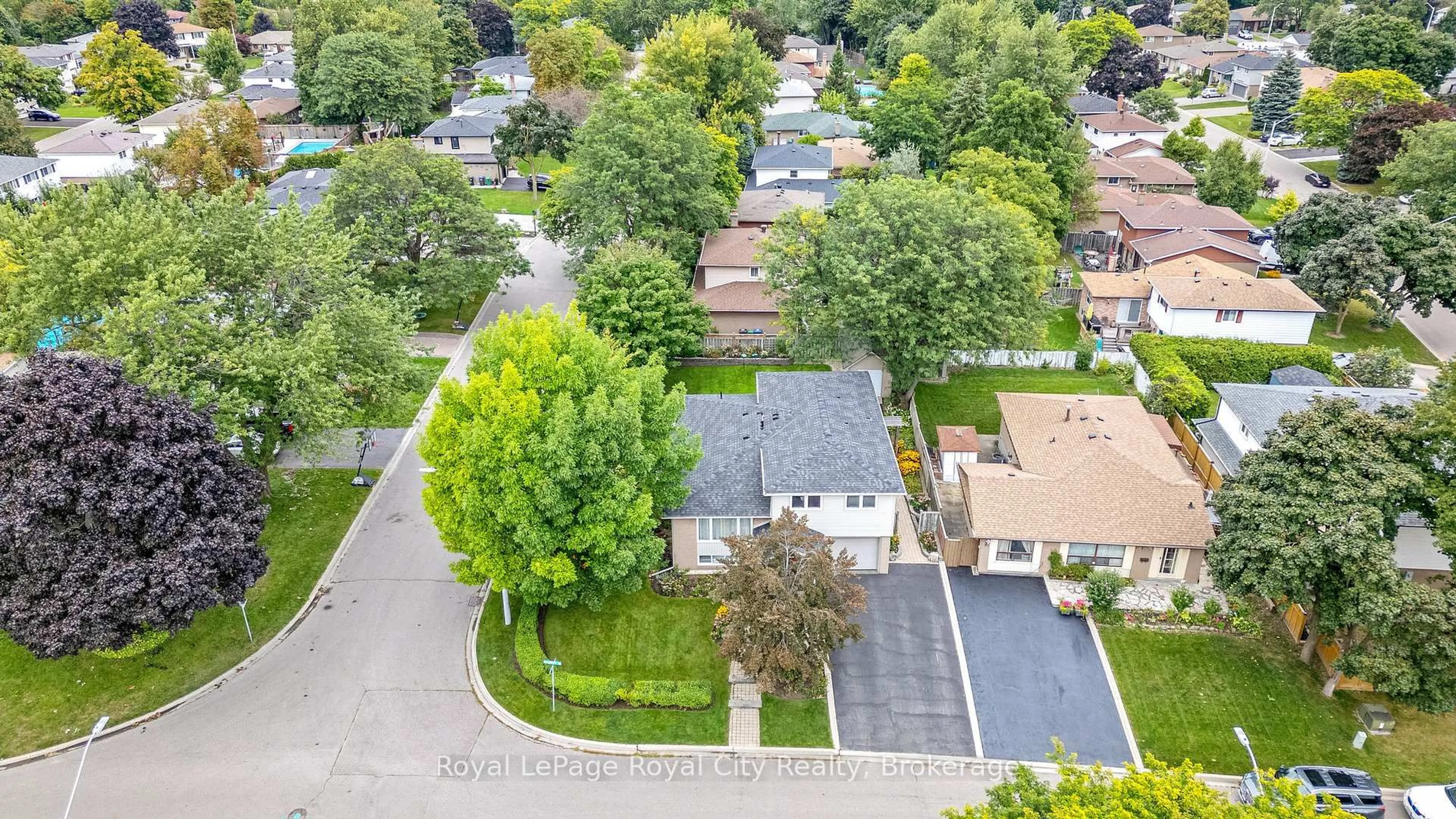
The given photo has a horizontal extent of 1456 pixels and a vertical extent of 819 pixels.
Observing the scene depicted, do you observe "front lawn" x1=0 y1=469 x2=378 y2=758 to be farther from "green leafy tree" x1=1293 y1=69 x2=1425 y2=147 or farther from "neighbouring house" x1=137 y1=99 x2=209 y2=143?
"green leafy tree" x1=1293 y1=69 x2=1425 y2=147

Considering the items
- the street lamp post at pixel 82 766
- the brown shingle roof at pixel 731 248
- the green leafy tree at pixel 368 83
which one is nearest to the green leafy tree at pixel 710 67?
the brown shingle roof at pixel 731 248

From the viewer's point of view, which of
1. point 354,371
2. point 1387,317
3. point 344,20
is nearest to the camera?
point 354,371

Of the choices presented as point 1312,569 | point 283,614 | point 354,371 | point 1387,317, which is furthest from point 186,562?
point 1387,317

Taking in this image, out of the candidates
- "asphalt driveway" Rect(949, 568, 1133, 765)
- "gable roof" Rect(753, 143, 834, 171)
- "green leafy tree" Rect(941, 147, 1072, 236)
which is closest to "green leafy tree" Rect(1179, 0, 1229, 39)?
"gable roof" Rect(753, 143, 834, 171)

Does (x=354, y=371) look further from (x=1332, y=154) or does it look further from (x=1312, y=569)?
(x=1332, y=154)

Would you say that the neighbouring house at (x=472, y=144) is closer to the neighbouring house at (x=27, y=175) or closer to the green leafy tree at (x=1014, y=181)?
the neighbouring house at (x=27, y=175)

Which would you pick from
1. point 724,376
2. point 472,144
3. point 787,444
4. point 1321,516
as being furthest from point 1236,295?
point 472,144
